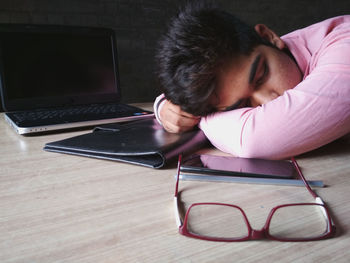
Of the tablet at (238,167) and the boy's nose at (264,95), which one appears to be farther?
the boy's nose at (264,95)

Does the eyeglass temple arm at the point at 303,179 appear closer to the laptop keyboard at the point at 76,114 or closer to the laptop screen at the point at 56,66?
the laptop keyboard at the point at 76,114

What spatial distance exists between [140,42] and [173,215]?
1215 mm

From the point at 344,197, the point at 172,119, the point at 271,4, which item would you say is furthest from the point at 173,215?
the point at 271,4

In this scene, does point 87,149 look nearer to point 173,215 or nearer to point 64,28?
point 173,215

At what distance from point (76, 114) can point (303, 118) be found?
67 cm

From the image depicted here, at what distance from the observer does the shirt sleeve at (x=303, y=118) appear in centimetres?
50

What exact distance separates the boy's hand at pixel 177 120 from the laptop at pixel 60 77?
0.23 metres

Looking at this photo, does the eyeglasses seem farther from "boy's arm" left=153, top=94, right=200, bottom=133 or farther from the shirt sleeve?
"boy's arm" left=153, top=94, right=200, bottom=133

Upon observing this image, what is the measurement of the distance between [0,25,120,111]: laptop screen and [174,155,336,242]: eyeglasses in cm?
82

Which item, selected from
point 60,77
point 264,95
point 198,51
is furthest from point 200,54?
point 60,77

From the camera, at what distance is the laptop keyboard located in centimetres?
83

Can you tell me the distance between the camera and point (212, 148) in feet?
2.13

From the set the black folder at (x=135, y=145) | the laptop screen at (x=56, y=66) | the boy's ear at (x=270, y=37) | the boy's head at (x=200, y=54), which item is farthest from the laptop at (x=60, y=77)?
the boy's ear at (x=270, y=37)

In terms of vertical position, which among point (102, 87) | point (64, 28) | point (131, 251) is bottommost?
point (102, 87)
